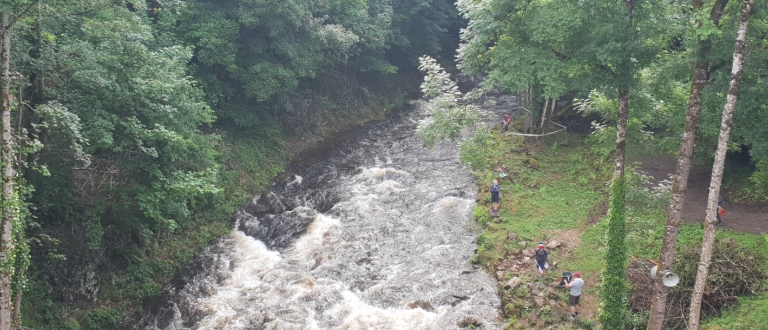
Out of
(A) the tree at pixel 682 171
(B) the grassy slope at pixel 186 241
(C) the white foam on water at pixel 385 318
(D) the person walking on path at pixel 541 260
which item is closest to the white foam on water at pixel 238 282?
(B) the grassy slope at pixel 186 241

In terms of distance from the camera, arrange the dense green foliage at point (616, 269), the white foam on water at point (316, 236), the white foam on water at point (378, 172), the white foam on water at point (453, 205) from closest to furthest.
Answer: the dense green foliage at point (616, 269)
the white foam on water at point (316, 236)
the white foam on water at point (453, 205)
the white foam on water at point (378, 172)

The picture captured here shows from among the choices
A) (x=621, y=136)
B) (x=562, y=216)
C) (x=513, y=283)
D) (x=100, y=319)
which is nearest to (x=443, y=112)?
(x=562, y=216)

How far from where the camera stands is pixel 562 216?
20.0 m

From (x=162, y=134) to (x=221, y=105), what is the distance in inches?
470

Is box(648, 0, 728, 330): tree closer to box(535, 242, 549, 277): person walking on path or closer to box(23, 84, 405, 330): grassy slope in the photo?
box(535, 242, 549, 277): person walking on path

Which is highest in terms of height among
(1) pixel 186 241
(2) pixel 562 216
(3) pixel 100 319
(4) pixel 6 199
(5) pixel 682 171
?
(5) pixel 682 171

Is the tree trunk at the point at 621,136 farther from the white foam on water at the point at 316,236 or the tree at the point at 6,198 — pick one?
the tree at the point at 6,198

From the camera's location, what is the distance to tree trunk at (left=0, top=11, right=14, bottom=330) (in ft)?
34.9

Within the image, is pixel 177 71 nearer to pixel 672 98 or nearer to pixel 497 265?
pixel 497 265

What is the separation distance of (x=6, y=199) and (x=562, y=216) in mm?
17652

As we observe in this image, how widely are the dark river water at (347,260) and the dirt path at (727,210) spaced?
790 centimetres

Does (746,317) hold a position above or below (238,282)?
above

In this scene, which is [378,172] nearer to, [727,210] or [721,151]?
[727,210]

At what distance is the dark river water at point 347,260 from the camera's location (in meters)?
15.5
